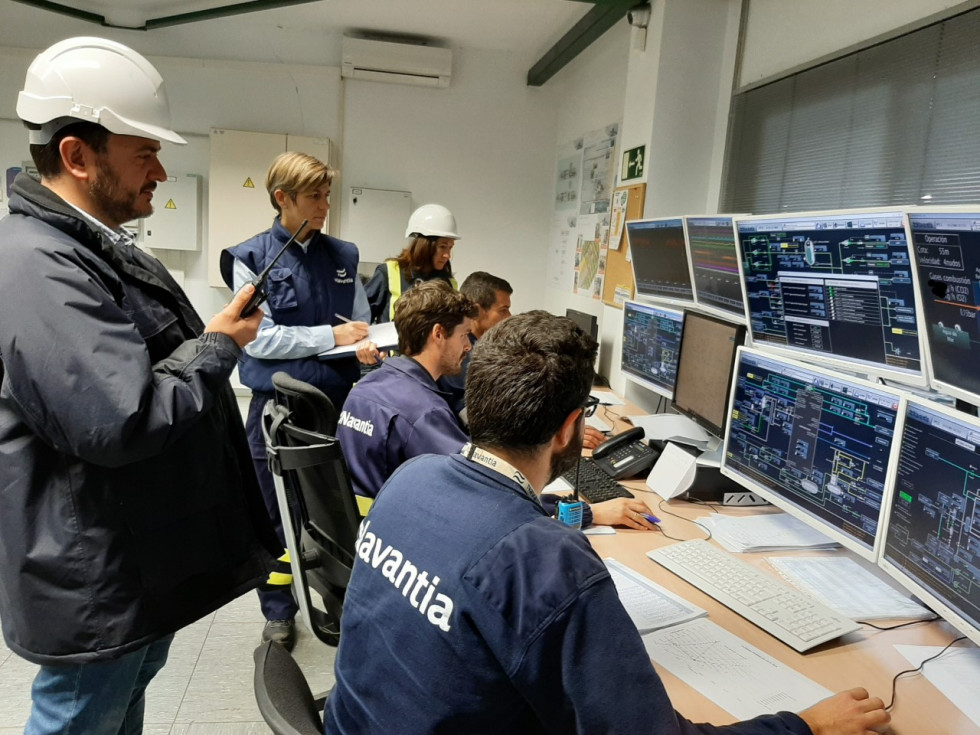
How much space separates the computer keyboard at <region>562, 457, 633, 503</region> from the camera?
1917 millimetres

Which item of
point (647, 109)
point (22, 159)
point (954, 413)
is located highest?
point (647, 109)

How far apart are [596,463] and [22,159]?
4.84m

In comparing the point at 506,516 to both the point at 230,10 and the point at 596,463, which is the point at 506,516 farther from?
the point at 230,10

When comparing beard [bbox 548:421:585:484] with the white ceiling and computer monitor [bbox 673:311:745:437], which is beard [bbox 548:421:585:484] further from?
the white ceiling

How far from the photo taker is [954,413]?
110 centimetres

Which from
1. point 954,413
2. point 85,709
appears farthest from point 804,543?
point 85,709

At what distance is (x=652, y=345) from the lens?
106 inches

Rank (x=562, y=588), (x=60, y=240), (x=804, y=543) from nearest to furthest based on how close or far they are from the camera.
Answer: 1. (x=562, y=588)
2. (x=60, y=240)
3. (x=804, y=543)

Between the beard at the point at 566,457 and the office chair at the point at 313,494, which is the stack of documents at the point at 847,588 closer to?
the beard at the point at 566,457

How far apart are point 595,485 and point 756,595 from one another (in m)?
0.68

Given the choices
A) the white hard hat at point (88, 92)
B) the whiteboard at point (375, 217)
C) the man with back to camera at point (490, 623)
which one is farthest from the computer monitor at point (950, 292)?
the whiteboard at point (375, 217)

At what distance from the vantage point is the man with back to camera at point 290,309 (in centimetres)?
214

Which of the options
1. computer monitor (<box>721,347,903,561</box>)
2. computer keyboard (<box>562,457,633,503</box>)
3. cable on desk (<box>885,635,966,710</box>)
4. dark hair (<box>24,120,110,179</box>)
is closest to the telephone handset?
computer keyboard (<box>562,457,633,503</box>)

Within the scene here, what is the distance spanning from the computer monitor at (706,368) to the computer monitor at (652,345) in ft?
0.36
